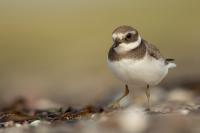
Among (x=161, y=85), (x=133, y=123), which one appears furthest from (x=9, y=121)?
(x=161, y=85)

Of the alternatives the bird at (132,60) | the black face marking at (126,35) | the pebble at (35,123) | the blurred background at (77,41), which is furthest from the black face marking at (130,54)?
the blurred background at (77,41)

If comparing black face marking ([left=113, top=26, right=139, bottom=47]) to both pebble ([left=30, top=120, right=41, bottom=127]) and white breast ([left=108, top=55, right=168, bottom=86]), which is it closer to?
white breast ([left=108, top=55, right=168, bottom=86])

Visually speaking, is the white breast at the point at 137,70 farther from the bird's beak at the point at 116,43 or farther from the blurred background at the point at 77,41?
the blurred background at the point at 77,41

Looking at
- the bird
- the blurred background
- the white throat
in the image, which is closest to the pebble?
the bird

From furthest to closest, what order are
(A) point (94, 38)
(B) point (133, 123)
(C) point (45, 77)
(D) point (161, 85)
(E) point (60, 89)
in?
(A) point (94, 38) → (C) point (45, 77) → (E) point (60, 89) → (D) point (161, 85) → (B) point (133, 123)

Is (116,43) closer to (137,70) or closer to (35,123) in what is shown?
(137,70)

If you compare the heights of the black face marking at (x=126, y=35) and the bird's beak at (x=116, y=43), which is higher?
the black face marking at (x=126, y=35)

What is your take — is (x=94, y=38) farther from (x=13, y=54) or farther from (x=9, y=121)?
(x=9, y=121)

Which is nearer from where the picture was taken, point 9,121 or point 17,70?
point 9,121

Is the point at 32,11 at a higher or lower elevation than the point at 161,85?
higher
